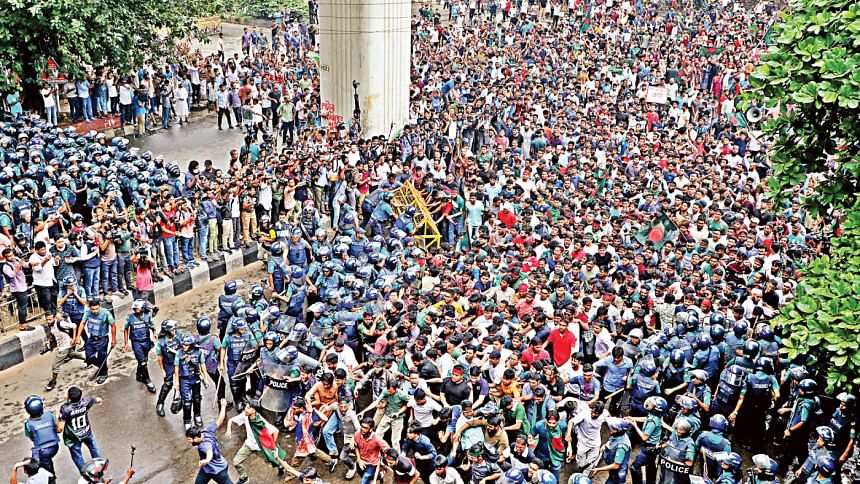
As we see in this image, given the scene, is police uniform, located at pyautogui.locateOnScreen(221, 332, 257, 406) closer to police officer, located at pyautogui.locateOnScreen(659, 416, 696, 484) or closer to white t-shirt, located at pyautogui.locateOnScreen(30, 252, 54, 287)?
white t-shirt, located at pyautogui.locateOnScreen(30, 252, 54, 287)

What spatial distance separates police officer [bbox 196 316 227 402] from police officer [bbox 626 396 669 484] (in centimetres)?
482

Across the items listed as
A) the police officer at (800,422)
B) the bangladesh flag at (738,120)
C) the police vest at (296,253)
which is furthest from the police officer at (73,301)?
the bangladesh flag at (738,120)

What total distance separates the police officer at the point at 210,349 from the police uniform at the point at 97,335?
1.31 m

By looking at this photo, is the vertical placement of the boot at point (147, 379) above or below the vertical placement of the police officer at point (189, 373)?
below

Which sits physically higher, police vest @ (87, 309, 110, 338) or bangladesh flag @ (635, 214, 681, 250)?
bangladesh flag @ (635, 214, 681, 250)

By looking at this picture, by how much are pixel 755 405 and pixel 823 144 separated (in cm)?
342

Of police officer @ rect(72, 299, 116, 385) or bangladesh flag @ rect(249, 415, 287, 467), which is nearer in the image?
bangladesh flag @ rect(249, 415, 287, 467)

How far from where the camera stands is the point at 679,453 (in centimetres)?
838

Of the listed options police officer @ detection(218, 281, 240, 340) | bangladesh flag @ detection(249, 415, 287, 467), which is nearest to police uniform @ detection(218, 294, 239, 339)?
police officer @ detection(218, 281, 240, 340)

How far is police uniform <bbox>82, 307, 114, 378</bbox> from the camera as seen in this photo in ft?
34.9

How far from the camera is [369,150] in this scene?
58.9 feet

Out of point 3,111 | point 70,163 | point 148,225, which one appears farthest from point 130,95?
point 148,225

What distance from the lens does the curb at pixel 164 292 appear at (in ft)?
38.0

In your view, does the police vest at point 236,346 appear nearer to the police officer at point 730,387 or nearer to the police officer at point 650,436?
the police officer at point 650,436
